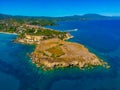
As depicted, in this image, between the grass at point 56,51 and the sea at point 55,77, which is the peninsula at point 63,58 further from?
the sea at point 55,77

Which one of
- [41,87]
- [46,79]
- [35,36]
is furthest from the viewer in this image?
[35,36]

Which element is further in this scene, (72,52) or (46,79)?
(72,52)

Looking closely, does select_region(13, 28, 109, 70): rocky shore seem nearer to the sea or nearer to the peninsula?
the peninsula

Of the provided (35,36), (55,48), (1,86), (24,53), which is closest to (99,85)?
(1,86)

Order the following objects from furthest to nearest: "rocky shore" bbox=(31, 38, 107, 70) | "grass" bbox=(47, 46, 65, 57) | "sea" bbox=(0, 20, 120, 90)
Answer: "grass" bbox=(47, 46, 65, 57) < "rocky shore" bbox=(31, 38, 107, 70) < "sea" bbox=(0, 20, 120, 90)

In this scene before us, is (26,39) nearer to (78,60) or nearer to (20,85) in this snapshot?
(78,60)

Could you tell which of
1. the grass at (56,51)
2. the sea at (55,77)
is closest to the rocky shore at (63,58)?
the grass at (56,51)

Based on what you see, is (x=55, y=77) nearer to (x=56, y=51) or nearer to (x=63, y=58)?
(x=63, y=58)

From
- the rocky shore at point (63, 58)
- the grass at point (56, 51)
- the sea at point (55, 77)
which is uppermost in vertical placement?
the grass at point (56, 51)

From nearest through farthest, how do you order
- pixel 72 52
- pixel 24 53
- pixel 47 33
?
pixel 72 52 < pixel 24 53 < pixel 47 33

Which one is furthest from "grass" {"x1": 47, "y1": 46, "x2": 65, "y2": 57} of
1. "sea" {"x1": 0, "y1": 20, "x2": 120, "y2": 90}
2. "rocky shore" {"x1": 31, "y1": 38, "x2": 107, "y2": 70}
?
"sea" {"x1": 0, "y1": 20, "x2": 120, "y2": 90}

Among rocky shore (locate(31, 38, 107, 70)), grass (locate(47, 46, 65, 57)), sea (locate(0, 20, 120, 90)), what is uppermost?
grass (locate(47, 46, 65, 57))
